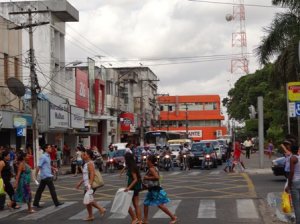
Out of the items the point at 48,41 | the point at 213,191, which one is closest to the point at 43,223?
the point at 213,191

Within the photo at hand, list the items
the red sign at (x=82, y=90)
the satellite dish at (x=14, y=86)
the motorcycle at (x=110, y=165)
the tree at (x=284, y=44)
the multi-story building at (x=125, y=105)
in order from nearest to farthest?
1. the tree at (x=284, y=44)
2. the satellite dish at (x=14, y=86)
3. the motorcycle at (x=110, y=165)
4. the red sign at (x=82, y=90)
5. the multi-story building at (x=125, y=105)

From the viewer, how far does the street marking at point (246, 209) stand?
522 inches

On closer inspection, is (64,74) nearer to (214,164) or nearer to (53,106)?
(53,106)

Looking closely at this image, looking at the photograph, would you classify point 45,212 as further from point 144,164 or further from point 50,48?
point 50,48

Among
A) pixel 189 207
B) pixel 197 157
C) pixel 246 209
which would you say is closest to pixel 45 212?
pixel 189 207

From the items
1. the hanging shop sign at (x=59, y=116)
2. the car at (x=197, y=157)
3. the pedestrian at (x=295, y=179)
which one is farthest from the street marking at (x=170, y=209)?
the hanging shop sign at (x=59, y=116)

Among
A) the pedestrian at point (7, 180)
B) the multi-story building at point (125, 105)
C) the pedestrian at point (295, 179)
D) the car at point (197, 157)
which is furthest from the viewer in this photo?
the multi-story building at point (125, 105)

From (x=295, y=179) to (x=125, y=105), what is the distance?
66.2 metres

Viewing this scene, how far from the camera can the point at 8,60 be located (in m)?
35.0

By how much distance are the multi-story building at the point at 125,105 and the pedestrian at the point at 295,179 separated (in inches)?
1797

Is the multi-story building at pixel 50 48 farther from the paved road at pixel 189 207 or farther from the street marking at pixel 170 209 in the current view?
the street marking at pixel 170 209

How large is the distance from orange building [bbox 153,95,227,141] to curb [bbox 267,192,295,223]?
3934 inches

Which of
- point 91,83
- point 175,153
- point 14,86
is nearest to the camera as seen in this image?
point 14,86

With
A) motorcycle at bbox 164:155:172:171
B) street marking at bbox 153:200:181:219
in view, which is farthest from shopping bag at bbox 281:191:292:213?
motorcycle at bbox 164:155:172:171
